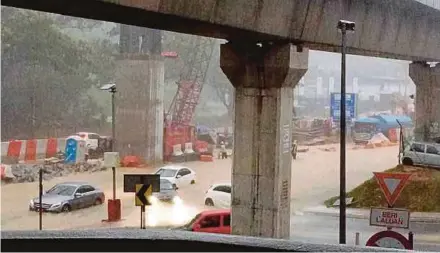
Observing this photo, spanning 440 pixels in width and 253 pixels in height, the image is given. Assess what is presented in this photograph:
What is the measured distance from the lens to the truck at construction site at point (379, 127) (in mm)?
12312

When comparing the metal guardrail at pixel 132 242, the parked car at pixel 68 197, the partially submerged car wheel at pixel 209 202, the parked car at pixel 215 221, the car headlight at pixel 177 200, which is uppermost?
the metal guardrail at pixel 132 242

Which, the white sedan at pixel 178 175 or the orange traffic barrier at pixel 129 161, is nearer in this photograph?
the orange traffic barrier at pixel 129 161

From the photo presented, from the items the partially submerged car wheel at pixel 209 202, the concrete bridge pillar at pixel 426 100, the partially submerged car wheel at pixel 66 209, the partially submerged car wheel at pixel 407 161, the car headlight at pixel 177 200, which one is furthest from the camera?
the concrete bridge pillar at pixel 426 100

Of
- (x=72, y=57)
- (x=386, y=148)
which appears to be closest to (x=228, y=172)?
(x=72, y=57)

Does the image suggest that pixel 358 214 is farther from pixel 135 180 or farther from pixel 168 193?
pixel 135 180

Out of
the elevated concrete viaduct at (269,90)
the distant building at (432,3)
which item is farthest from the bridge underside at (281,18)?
the distant building at (432,3)

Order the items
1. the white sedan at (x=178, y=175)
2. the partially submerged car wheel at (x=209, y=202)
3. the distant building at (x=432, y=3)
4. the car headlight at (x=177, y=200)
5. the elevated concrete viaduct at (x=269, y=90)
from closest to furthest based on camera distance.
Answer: the elevated concrete viaduct at (x=269, y=90)
the car headlight at (x=177, y=200)
the white sedan at (x=178, y=175)
the partially submerged car wheel at (x=209, y=202)
the distant building at (x=432, y=3)

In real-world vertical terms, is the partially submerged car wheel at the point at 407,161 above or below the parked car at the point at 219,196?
above

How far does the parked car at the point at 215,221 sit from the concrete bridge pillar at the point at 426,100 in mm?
9267

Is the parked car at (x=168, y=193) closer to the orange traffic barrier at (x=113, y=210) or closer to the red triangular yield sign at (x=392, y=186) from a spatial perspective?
the orange traffic barrier at (x=113, y=210)

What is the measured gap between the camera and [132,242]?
2.13m

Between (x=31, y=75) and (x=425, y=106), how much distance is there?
11197 millimetres

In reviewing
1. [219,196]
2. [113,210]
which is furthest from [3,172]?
[219,196]

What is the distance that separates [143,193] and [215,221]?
254cm
